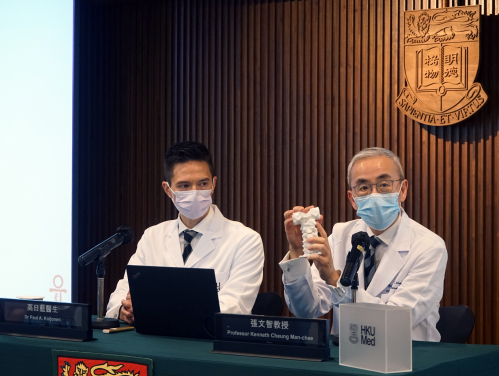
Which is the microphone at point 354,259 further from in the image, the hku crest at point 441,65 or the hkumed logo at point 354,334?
the hku crest at point 441,65

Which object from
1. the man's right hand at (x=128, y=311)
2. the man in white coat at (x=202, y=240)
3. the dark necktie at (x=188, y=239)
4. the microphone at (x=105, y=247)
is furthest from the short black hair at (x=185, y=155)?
the man's right hand at (x=128, y=311)

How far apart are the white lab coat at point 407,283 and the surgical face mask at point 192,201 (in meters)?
0.66

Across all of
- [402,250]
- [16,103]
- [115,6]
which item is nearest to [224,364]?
[402,250]

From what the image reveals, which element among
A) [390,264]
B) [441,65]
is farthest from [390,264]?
[441,65]

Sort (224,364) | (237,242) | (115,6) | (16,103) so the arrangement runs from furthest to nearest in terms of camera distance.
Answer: (115,6) → (16,103) → (237,242) → (224,364)

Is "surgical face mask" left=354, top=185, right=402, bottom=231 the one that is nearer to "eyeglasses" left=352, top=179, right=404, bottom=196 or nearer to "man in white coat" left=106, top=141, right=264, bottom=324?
"eyeglasses" left=352, top=179, right=404, bottom=196

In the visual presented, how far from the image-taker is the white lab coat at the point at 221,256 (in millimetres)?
2869

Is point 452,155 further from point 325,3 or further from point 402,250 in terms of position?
point 402,250

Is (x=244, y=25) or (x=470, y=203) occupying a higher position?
(x=244, y=25)

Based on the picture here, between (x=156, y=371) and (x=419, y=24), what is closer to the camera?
(x=156, y=371)

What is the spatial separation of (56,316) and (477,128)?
10.2 ft

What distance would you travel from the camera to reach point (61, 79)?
171 inches

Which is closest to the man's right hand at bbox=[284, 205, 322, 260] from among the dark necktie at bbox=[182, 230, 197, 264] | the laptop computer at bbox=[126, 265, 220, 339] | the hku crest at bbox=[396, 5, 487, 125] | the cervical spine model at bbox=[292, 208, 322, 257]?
the cervical spine model at bbox=[292, 208, 322, 257]

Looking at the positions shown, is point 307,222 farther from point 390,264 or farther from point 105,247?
point 105,247
